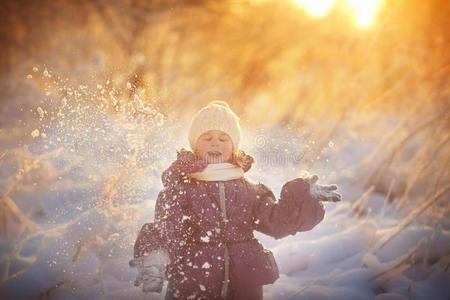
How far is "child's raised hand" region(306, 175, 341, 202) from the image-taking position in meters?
1.16

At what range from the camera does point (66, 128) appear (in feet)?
7.34

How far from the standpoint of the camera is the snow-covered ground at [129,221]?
144 centimetres

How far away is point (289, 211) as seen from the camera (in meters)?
1.21

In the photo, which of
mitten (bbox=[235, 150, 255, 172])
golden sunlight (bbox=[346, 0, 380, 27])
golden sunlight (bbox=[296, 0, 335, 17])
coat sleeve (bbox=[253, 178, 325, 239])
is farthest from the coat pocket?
golden sunlight (bbox=[296, 0, 335, 17])

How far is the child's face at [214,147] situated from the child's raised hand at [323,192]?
0.38m

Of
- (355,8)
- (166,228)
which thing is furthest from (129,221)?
(355,8)

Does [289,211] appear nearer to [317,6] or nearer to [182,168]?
[182,168]

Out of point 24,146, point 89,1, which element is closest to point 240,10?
point 89,1

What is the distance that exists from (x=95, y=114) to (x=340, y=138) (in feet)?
7.76

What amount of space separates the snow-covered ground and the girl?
35 centimetres

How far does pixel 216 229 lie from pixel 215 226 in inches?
0.5

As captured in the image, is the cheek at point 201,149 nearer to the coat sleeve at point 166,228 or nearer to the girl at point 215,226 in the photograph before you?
the girl at point 215,226

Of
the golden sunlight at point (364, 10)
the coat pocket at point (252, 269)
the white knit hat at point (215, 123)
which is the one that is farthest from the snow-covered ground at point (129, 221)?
the golden sunlight at point (364, 10)

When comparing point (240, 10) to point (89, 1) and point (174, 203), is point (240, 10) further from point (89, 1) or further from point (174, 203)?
point (174, 203)
